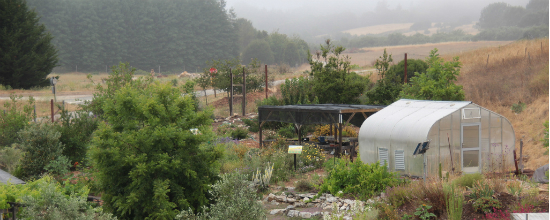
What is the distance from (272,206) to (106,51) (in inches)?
2997

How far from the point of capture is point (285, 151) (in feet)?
57.8

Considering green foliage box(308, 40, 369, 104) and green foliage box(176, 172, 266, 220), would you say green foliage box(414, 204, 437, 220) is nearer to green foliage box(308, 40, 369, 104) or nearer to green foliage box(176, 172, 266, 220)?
green foliage box(176, 172, 266, 220)

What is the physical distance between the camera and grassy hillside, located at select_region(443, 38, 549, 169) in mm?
20713

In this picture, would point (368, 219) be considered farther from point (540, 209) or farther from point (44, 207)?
point (44, 207)

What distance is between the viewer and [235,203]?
7.90 metres

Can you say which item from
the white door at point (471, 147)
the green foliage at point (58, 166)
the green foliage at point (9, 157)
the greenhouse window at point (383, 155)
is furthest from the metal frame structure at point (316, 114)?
the green foliage at point (9, 157)

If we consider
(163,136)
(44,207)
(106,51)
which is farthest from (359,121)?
(106,51)

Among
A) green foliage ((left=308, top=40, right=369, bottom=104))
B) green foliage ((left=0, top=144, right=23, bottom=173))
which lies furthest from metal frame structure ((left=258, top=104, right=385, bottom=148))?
green foliage ((left=0, top=144, right=23, bottom=173))

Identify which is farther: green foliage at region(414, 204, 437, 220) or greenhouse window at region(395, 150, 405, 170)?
greenhouse window at region(395, 150, 405, 170)

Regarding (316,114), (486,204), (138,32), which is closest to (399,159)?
(316,114)

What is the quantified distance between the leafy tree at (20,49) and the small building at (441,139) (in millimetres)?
33203

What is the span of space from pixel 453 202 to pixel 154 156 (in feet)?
17.7

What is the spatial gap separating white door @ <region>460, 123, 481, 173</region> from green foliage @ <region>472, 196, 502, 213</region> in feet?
22.0

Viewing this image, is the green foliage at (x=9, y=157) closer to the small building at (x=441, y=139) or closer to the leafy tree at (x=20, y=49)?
the small building at (x=441, y=139)
